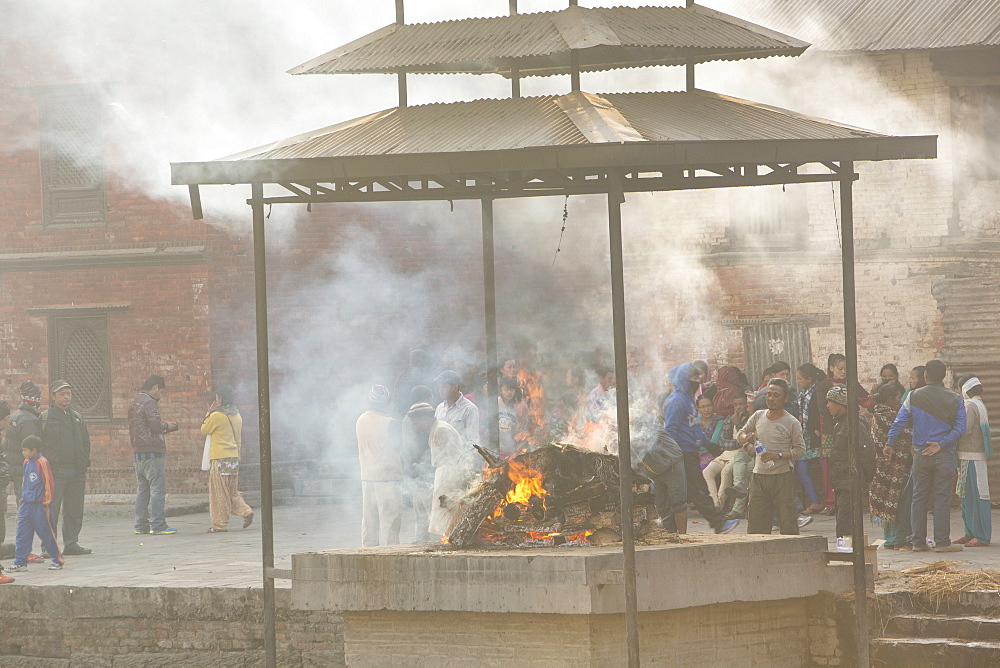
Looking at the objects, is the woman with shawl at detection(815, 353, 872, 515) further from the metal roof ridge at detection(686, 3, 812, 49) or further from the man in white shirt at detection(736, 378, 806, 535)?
the metal roof ridge at detection(686, 3, 812, 49)

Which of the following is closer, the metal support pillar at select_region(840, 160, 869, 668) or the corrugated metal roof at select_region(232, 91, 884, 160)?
the corrugated metal roof at select_region(232, 91, 884, 160)

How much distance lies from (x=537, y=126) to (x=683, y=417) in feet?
16.3

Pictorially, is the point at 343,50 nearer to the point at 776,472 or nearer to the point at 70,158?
the point at 776,472

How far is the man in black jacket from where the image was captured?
1346 cm

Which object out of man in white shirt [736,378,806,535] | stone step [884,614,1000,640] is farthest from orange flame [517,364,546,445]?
stone step [884,614,1000,640]

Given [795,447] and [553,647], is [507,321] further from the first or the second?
[553,647]

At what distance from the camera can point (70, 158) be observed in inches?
784

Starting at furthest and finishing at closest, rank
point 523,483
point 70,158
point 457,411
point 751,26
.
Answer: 1. point 70,158
2. point 457,411
3. point 751,26
4. point 523,483

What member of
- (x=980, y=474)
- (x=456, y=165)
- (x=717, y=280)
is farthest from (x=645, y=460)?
(x=717, y=280)

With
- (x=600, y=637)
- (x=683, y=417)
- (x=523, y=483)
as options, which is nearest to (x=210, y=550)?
(x=683, y=417)

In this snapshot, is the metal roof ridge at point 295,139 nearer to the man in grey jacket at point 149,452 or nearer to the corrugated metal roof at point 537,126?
the corrugated metal roof at point 537,126

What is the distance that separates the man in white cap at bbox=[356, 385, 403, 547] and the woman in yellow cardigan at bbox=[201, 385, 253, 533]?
4.48 metres

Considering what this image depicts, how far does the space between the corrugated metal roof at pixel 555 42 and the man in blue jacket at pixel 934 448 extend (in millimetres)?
4438

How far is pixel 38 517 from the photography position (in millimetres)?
12547
